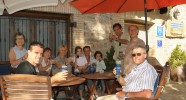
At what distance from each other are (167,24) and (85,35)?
5092 mm

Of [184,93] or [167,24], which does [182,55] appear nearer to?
[167,24]

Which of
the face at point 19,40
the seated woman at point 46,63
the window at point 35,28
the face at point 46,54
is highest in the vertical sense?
the window at point 35,28

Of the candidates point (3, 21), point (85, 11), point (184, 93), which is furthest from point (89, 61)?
point (184, 93)

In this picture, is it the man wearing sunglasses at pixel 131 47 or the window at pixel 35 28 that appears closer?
the man wearing sunglasses at pixel 131 47

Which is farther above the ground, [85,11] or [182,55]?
[85,11]

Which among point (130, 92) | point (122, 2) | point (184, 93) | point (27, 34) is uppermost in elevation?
point (122, 2)

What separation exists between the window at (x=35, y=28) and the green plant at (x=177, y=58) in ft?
16.1

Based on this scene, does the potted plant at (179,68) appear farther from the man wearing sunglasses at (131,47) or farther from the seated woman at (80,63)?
the man wearing sunglasses at (131,47)

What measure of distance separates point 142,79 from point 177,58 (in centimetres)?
929

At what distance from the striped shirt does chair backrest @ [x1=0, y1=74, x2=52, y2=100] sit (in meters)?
1.09

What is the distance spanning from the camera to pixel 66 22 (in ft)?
30.2

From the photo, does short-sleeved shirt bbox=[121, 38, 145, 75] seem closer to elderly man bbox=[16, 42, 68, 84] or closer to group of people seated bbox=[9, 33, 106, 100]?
group of people seated bbox=[9, 33, 106, 100]

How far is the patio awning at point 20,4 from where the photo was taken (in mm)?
5258

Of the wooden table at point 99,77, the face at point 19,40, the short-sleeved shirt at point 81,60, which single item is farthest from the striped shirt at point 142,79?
the short-sleeved shirt at point 81,60
